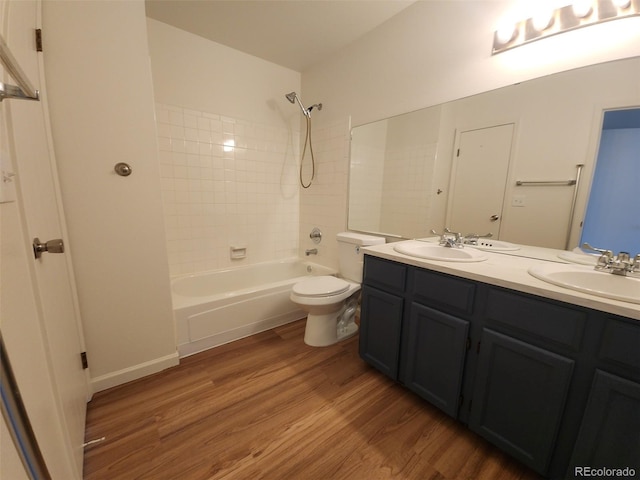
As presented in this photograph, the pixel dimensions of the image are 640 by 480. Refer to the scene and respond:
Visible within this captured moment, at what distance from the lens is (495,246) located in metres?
1.48

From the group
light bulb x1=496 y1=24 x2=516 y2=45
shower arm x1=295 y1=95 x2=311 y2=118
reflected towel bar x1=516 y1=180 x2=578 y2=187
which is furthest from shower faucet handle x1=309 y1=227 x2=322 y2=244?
light bulb x1=496 y1=24 x2=516 y2=45

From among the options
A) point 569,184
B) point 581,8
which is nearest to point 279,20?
point 581,8

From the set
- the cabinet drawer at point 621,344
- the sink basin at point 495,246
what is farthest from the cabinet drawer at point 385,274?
the cabinet drawer at point 621,344

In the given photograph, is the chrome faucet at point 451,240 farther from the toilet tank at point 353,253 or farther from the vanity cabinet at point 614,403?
the vanity cabinet at point 614,403

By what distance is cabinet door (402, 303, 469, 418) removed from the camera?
1.16 m

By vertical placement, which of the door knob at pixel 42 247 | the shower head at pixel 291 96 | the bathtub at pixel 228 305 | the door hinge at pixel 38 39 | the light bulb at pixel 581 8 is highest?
the shower head at pixel 291 96

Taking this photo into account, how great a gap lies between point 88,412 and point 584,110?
286 cm

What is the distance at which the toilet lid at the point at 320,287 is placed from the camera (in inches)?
70.8

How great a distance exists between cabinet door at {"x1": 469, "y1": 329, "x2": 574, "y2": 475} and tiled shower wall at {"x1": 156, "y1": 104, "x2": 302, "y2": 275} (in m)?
2.18

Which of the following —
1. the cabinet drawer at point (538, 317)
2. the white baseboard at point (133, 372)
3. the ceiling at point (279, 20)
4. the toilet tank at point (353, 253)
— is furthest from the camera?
the toilet tank at point (353, 253)

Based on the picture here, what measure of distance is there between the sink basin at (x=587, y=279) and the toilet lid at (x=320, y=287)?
3.71 ft

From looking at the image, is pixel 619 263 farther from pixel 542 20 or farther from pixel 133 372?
pixel 133 372

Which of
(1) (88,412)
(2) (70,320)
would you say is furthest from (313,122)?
(1) (88,412)

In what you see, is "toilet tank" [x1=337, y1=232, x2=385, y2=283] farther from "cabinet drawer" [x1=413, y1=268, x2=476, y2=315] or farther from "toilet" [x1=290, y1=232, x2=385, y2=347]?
"cabinet drawer" [x1=413, y1=268, x2=476, y2=315]
